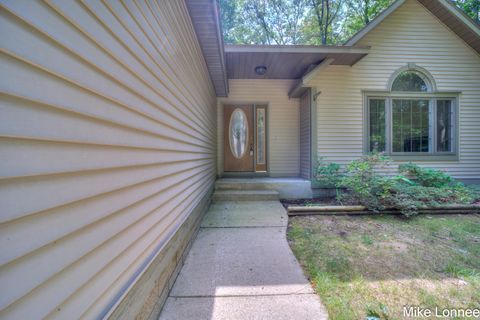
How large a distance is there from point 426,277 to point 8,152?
3.32 m

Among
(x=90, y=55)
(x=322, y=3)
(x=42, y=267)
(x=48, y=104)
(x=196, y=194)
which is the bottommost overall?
(x=196, y=194)

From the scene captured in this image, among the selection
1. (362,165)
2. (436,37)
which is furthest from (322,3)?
(362,165)

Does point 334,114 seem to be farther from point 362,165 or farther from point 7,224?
point 7,224

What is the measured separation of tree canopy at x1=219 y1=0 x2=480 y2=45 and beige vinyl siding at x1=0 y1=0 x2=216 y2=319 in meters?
12.0

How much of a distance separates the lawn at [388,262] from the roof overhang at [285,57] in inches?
138

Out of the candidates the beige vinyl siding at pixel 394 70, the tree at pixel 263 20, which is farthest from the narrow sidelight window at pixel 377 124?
the tree at pixel 263 20

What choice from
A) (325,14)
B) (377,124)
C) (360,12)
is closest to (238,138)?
(377,124)

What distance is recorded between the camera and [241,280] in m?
2.11

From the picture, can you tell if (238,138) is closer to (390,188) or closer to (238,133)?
(238,133)

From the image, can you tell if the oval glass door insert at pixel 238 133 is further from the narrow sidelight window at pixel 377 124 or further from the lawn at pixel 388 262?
the narrow sidelight window at pixel 377 124

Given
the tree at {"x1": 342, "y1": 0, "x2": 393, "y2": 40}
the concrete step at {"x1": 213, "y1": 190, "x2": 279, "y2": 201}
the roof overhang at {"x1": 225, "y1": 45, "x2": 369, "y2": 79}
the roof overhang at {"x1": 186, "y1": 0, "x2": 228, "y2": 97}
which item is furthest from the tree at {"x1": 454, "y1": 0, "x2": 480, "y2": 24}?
the concrete step at {"x1": 213, "y1": 190, "x2": 279, "y2": 201}

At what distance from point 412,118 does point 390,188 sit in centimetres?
251

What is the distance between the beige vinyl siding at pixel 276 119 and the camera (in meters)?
6.07

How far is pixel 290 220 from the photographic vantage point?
3846mm
